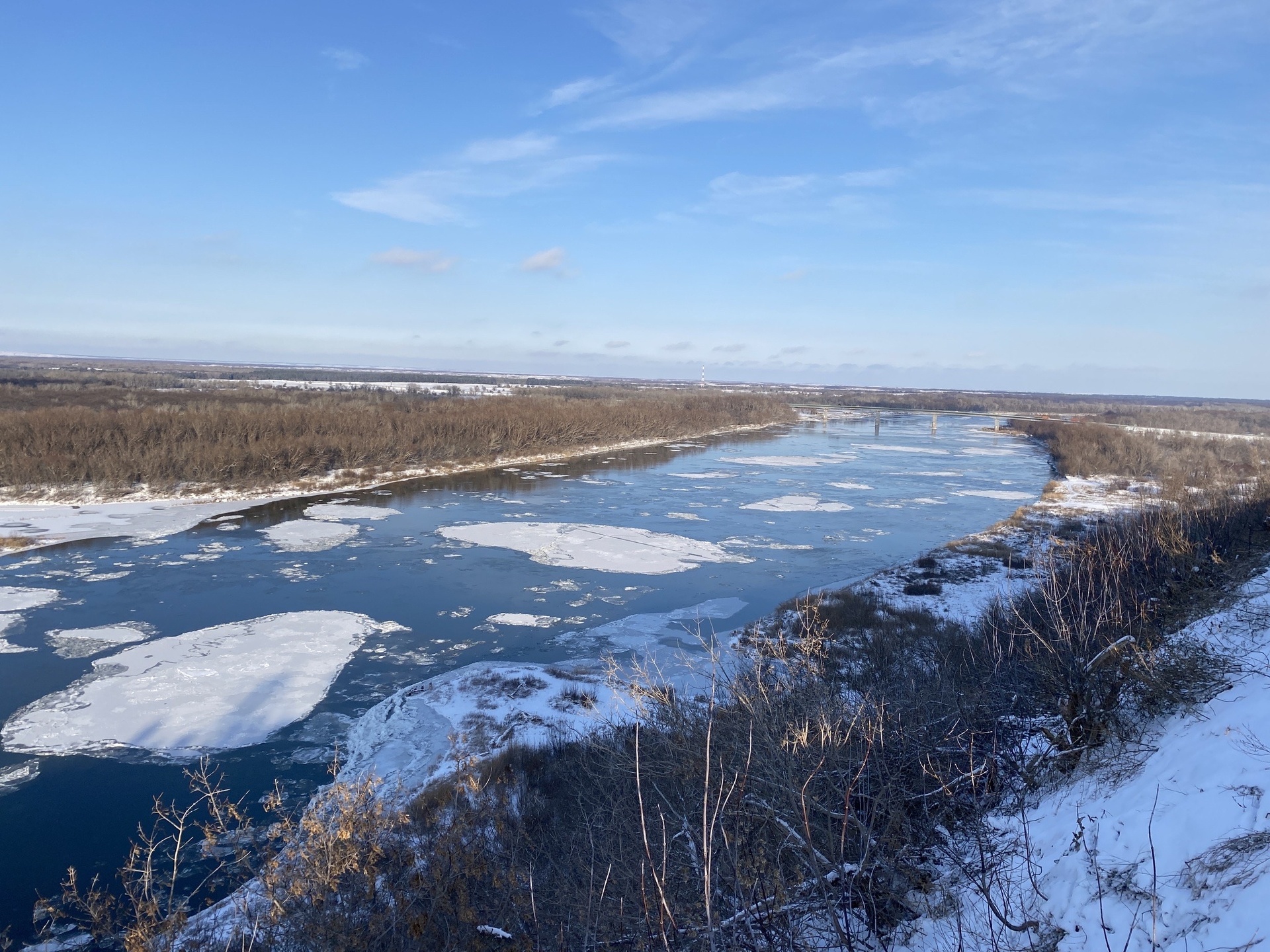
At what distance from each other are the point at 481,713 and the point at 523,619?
3.80m

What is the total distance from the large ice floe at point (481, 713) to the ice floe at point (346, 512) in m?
12.1

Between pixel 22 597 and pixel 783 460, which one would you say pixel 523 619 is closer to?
pixel 22 597

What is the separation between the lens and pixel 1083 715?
5.59 m

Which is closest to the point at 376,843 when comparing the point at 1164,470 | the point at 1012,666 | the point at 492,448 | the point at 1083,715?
the point at 1083,715

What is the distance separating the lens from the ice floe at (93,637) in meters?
10.6

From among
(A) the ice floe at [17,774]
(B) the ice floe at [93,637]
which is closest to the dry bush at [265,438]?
(B) the ice floe at [93,637]

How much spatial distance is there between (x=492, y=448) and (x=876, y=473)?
17.9 metres

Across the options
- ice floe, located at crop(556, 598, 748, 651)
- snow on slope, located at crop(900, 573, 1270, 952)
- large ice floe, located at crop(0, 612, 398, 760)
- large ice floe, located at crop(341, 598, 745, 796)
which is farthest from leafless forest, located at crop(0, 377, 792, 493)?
snow on slope, located at crop(900, 573, 1270, 952)

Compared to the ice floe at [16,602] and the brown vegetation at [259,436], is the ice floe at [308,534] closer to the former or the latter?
the ice floe at [16,602]

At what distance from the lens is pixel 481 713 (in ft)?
28.8

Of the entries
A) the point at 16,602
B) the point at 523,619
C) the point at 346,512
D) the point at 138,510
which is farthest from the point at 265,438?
the point at 523,619

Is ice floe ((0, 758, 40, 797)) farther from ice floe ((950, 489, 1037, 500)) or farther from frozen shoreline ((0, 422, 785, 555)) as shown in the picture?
ice floe ((950, 489, 1037, 500))

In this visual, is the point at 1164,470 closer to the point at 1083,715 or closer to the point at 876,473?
the point at 876,473

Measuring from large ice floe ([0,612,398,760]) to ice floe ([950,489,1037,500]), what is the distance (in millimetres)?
22854
